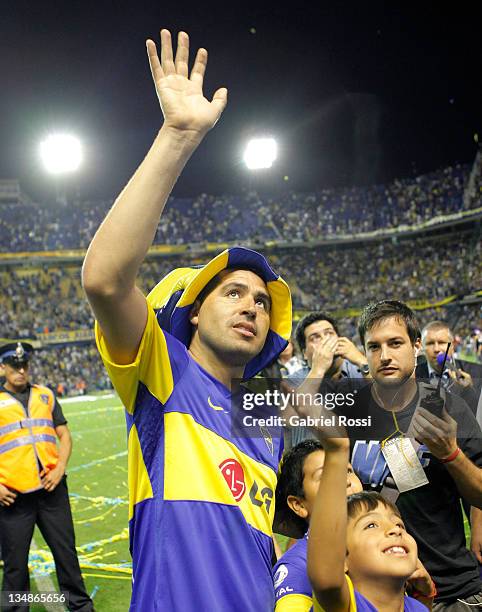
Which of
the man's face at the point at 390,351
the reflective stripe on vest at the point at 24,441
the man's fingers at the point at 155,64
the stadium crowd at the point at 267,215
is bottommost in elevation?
the reflective stripe on vest at the point at 24,441

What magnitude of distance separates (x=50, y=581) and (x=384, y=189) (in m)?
48.1

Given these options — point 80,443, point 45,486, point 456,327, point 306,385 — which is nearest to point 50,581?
point 45,486

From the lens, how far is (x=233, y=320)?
1992mm

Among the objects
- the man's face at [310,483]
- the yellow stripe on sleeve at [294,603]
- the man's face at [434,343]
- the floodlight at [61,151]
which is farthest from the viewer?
the floodlight at [61,151]

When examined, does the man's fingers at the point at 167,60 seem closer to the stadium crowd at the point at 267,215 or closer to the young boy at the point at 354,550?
the young boy at the point at 354,550

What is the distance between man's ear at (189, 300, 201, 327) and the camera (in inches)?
82.1

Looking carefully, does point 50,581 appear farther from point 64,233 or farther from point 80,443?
point 64,233

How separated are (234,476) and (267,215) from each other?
50447 mm

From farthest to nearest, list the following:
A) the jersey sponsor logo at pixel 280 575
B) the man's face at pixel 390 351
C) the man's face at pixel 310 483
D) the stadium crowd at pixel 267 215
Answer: the stadium crowd at pixel 267 215
the man's face at pixel 390 351
the man's face at pixel 310 483
the jersey sponsor logo at pixel 280 575

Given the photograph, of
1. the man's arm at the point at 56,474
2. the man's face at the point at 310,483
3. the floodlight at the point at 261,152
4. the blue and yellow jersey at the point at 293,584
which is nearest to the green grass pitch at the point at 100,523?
the man's arm at the point at 56,474

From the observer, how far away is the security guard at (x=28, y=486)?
15.9ft

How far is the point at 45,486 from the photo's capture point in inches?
200

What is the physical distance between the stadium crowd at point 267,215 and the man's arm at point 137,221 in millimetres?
45306

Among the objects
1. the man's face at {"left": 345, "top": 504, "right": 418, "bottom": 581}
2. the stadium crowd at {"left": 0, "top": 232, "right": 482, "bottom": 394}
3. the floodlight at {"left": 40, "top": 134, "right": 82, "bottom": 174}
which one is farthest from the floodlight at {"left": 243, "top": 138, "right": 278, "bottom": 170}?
the man's face at {"left": 345, "top": 504, "right": 418, "bottom": 581}
